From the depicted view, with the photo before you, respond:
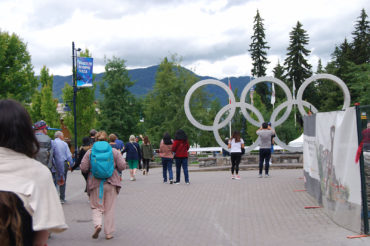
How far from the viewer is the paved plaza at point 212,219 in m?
7.57

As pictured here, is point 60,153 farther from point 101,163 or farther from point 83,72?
point 83,72

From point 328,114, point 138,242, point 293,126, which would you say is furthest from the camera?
point 293,126

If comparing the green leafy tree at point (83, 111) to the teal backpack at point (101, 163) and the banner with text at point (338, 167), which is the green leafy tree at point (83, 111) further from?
the teal backpack at point (101, 163)

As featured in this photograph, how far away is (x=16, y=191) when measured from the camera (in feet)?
8.87

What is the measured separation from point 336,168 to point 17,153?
6.70 m

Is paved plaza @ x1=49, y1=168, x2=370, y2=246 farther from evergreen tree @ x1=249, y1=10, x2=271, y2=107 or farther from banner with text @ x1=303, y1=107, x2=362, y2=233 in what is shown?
evergreen tree @ x1=249, y1=10, x2=271, y2=107

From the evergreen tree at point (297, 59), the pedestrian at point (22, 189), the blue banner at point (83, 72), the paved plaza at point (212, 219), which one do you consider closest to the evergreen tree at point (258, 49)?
the evergreen tree at point (297, 59)

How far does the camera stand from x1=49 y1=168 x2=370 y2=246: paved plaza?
7.57 m

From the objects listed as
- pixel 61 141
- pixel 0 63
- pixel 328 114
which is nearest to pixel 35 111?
pixel 0 63

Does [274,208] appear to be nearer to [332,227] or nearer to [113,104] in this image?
[332,227]

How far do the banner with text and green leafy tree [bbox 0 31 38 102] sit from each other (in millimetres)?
35055

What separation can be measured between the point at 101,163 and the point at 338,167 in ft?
13.6

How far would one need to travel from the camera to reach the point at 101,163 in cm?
799

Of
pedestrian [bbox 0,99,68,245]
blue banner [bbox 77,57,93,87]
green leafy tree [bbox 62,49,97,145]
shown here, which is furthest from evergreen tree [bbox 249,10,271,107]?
pedestrian [bbox 0,99,68,245]
